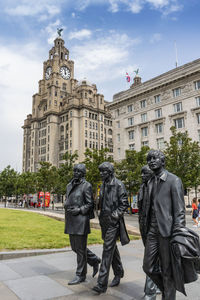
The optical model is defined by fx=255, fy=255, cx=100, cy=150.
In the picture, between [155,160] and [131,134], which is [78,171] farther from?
[131,134]

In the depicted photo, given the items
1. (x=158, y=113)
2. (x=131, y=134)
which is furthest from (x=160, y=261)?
(x=131, y=134)

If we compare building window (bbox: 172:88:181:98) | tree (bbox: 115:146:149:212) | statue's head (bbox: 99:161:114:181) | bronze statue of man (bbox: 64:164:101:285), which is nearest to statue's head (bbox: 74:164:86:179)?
Answer: bronze statue of man (bbox: 64:164:101:285)

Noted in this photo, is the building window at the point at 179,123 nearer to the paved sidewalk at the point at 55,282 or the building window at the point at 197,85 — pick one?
Result: the building window at the point at 197,85

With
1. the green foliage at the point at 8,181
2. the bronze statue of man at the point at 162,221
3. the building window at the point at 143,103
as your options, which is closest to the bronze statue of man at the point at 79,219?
the bronze statue of man at the point at 162,221

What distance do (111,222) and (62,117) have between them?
8081cm

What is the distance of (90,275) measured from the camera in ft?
18.6

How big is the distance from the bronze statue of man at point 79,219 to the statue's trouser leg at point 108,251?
408mm

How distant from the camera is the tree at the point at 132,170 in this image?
28.2 metres

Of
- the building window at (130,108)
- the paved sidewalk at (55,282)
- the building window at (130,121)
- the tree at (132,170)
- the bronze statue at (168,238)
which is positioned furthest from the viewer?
the building window at (130,108)

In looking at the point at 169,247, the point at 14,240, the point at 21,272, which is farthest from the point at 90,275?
the point at 14,240

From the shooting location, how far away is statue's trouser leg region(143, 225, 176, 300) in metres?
3.45

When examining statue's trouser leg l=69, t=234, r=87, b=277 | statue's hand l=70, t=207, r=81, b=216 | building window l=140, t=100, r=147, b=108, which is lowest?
statue's trouser leg l=69, t=234, r=87, b=277

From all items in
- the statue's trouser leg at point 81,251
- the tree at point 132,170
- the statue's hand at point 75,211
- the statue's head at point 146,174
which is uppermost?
the tree at point 132,170

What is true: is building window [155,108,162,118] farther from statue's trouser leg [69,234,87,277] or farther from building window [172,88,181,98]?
statue's trouser leg [69,234,87,277]
